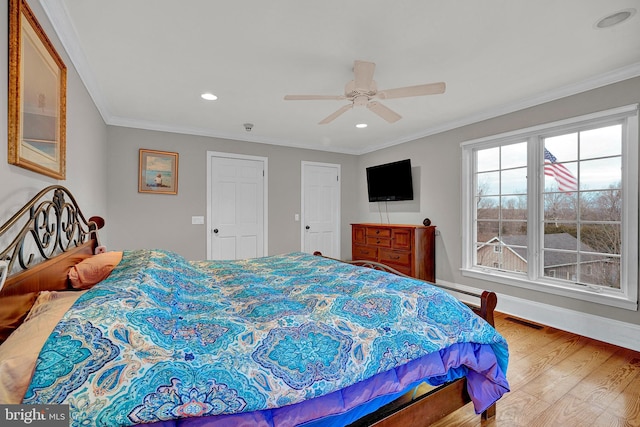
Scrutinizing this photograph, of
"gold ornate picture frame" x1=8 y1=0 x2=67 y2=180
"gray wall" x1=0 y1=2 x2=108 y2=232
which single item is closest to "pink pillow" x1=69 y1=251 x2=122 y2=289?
"gray wall" x1=0 y1=2 x2=108 y2=232

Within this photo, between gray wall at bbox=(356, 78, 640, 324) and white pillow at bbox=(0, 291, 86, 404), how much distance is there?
405 centimetres

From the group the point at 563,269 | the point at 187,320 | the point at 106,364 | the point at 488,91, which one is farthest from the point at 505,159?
the point at 106,364

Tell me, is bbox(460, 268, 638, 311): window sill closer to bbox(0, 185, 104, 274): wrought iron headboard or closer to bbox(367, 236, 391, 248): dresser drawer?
bbox(367, 236, 391, 248): dresser drawer

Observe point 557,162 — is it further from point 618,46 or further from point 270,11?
point 270,11

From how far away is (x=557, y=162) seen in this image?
10.5ft

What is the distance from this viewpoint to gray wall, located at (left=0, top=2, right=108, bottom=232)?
131 centimetres

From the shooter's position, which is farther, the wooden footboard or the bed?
the wooden footboard

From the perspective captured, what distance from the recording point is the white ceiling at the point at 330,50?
73.3 inches

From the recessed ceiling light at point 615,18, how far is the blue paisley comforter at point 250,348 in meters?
2.11

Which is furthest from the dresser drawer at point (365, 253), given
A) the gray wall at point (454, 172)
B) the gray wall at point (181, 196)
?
the gray wall at point (181, 196)

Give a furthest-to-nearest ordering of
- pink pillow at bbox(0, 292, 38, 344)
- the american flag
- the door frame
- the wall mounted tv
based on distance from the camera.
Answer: the door frame, the wall mounted tv, the american flag, pink pillow at bbox(0, 292, 38, 344)

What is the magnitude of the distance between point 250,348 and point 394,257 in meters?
3.63

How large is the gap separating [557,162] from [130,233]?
5298 millimetres

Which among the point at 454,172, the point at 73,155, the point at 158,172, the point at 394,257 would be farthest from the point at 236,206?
the point at 454,172
